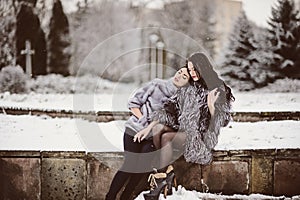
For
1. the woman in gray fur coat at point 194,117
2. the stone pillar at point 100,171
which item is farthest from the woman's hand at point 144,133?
the stone pillar at point 100,171

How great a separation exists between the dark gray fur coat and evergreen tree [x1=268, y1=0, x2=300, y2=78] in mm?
386

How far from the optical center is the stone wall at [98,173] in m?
1.94

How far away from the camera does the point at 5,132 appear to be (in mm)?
1970

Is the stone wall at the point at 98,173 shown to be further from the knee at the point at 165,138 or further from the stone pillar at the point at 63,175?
the knee at the point at 165,138

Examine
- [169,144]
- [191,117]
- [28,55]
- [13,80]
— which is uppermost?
[28,55]

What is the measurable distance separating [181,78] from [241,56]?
1.01ft

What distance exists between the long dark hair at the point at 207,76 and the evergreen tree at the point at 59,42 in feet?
1.89

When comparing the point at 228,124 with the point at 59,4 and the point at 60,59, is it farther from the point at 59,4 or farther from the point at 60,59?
the point at 59,4

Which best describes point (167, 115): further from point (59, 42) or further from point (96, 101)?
point (59, 42)

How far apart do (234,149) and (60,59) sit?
0.92 m

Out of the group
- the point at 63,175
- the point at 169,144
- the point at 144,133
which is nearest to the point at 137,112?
the point at 144,133

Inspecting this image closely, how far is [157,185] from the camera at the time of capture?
6.25ft

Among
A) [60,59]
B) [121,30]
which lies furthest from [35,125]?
[121,30]

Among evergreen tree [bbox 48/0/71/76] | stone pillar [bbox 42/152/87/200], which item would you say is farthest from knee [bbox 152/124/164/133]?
evergreen tree [bbox 48/0/71/76]
